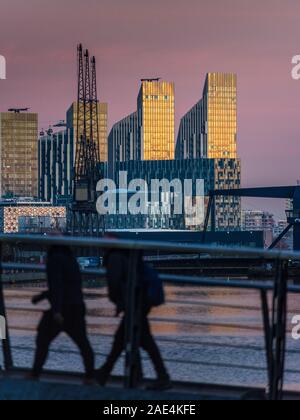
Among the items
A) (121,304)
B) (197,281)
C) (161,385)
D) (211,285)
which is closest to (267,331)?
(211,285)

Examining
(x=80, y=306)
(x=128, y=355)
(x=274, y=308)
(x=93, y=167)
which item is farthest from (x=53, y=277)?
(x=93, y=167)

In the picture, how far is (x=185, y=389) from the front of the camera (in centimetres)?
757

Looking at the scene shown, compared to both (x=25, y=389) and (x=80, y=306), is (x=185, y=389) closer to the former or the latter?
(x=80, y=306)

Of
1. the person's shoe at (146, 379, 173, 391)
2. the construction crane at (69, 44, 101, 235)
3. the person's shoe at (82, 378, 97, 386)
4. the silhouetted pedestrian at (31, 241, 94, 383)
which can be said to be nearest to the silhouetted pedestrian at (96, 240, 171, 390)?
the person's shoe at (146, 379, 173, 391)

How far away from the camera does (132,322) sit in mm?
7180

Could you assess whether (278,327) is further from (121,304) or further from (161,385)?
(121,304)

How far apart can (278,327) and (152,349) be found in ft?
2.59

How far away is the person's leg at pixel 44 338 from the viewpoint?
7.66 m

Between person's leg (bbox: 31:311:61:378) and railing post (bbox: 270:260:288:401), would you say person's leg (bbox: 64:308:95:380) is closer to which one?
person's leg (bbox: 31:311:61:378)

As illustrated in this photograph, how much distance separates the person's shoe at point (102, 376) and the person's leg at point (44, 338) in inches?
14.0

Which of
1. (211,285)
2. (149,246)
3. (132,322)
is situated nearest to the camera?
(149,246)

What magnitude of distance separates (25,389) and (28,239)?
1.11 m

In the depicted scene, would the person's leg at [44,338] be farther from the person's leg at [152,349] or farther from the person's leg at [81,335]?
the person's leg at [152,349]

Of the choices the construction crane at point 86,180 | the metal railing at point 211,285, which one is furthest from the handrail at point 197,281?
the construction crane at point 86,180
